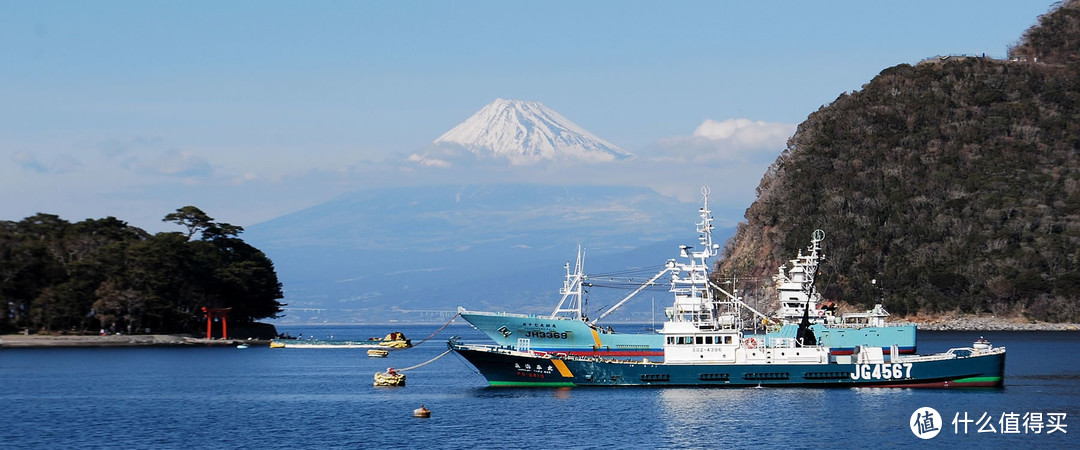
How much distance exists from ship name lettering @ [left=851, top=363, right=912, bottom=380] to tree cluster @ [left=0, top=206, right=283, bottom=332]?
9526 cm

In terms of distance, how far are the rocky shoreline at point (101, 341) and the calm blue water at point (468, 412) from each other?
143 feet

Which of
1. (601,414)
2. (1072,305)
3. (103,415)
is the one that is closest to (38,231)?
(103,415)

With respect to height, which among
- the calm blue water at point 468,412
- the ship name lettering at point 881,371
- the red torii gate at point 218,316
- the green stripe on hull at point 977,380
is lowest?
the calm blue water at point 468,412

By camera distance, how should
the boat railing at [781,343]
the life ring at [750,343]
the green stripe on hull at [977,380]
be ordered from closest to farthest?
1. the life ring at [750,343]
2. the green stripe on hull at [977,380]
3. the boat railing at [781,343]

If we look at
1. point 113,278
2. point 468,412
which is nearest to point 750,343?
point 468,412

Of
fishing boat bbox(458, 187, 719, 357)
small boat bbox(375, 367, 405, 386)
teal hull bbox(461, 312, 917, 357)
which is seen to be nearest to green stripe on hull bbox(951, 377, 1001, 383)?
teal hull bbox(461, 312, 917, 357)

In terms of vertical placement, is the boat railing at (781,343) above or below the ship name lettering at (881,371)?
above

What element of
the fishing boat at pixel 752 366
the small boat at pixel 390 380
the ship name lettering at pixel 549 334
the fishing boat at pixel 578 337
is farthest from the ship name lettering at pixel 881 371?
the small boat at pixel 390 380

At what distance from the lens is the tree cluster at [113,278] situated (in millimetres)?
149625

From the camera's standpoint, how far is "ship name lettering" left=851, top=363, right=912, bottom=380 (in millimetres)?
80000

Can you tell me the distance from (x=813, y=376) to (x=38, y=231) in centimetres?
11770

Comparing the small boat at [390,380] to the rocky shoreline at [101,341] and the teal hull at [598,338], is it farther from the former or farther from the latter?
the rocky shoreline at [101,341]

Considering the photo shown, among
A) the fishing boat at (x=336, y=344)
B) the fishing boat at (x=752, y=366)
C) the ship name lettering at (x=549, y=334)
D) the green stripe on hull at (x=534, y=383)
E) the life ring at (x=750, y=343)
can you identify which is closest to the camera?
the fishing boat at (x=752, y=366)

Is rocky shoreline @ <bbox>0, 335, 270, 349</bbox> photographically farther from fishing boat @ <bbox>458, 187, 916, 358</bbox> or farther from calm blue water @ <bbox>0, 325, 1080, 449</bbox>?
fishing boat @ <bbox>458, 187, 916, 358</bbox>
